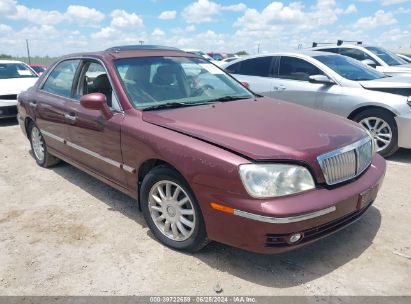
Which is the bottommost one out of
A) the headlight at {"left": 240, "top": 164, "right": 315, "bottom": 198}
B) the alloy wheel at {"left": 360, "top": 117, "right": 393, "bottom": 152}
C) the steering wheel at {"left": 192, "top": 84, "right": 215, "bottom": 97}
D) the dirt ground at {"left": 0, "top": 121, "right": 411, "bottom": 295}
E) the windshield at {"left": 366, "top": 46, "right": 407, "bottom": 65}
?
the dirt ground at {"left": 0, "top": 121, "right": 411, "bottom": 295}

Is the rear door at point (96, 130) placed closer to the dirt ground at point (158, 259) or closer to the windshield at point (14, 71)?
the dirt ground at point (158, 259)

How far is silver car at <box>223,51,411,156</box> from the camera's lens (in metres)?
5.43

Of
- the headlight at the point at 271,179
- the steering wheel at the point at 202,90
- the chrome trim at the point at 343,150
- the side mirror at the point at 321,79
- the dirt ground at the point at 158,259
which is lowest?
the dirt ground at the point at 158,259

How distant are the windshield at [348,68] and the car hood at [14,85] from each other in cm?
667

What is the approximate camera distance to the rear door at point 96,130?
3.54m

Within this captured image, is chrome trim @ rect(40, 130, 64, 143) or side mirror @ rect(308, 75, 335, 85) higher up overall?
side mirror @ rect(308, 75, 335, 85)

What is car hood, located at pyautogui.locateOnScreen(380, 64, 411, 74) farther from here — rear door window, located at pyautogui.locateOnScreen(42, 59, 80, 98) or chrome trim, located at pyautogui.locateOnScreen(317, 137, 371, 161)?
rear door window, located at pyautogui.locateOnScreen(42, 59, 80, 98)

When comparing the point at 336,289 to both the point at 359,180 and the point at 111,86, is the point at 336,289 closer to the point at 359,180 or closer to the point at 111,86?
the point at 359,180

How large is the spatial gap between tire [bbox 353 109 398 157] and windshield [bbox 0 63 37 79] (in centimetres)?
850

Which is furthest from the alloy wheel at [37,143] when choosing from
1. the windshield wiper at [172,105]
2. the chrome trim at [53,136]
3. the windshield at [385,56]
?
the windshield at [385,56]

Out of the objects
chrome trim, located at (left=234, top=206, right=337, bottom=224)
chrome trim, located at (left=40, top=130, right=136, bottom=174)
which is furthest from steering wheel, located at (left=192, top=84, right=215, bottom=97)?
chrome trim, located at (left=234, top=206, right=337, bottom=224)

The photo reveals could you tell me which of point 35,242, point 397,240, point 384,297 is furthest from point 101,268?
point 397,240

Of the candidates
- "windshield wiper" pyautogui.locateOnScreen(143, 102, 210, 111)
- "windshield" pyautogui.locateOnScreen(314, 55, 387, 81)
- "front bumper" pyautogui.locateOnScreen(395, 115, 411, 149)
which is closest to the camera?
"windshield wiper" pyautogui.locateOnScreen(143, 102, 210, 111)

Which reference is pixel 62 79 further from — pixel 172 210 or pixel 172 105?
pixel 172 210
